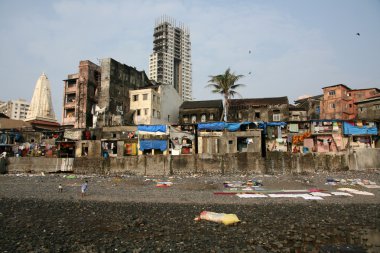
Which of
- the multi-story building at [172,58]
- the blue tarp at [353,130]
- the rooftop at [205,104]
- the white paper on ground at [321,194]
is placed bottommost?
the white paper on ground at [321,194]

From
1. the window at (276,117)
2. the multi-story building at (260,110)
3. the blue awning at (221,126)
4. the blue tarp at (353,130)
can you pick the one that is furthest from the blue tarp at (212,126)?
the window at (276,117)

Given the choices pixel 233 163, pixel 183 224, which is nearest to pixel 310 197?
pixel 183 224

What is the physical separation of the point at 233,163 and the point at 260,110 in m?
25.5

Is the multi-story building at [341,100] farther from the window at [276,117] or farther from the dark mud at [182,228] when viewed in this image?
the dark mud at [182,228]

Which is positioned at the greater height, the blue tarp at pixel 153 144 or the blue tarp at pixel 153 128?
the blue tarp at pixel 153 128

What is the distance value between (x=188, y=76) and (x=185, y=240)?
14552 cm

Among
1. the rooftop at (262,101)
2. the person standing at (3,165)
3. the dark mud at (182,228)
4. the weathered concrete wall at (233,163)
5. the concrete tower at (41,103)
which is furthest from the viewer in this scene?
the concrete tower at (41,103)

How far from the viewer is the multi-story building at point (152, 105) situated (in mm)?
50406

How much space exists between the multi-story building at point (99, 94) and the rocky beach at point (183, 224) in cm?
3369

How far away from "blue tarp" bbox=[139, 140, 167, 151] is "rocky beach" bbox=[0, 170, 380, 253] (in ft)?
52.7

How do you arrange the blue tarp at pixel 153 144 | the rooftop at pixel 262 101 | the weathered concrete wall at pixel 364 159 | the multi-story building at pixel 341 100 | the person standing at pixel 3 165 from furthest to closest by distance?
the multi-story building at pixel 341 100
the rooftop at pixel 262 101
the blue tarp at pixel 153 144
the person standing at pixel 3 165
the weathered concrete wall at pixel 364 159

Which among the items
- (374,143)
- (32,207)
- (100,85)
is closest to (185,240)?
(32,207)

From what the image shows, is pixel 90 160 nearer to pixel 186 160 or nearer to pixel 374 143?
pixel 186 160

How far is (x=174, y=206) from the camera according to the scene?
13.2 metres
